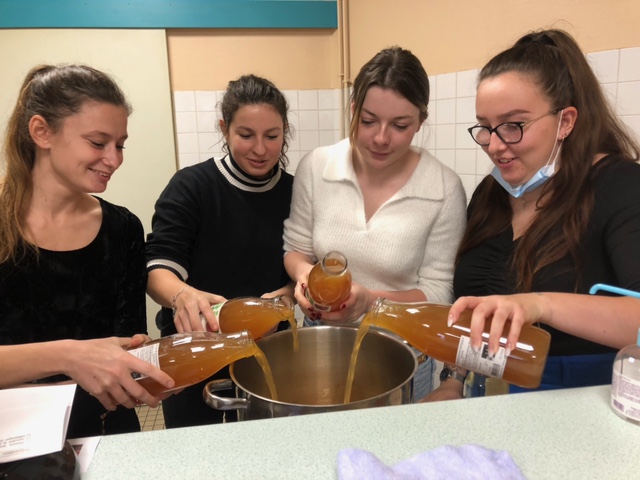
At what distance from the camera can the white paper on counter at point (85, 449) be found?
589 mm

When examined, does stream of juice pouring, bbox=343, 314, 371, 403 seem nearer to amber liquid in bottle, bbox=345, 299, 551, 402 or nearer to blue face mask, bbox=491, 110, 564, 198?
amber liquid in bottle, bbox=345, 299, 551, 402

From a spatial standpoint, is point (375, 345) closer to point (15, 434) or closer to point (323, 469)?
point (323, 469)

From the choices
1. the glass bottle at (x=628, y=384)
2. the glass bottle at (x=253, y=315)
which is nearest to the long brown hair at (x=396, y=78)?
the glass bottle at (x=253, y=315)

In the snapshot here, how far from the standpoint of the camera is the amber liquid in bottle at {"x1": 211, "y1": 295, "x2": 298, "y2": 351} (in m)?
1.01

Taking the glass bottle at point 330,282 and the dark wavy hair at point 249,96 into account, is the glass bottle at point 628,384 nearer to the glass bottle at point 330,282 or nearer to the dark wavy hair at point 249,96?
the glass bottle at point 330,282

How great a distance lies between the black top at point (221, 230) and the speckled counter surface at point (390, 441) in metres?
0.74

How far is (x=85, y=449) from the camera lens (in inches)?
24.3

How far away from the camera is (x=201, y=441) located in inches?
24.7

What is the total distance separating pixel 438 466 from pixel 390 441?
79 millimetres

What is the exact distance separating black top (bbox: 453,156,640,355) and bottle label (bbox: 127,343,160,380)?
72cm

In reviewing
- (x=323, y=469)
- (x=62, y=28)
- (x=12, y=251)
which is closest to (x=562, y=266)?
(x=323, y=469)

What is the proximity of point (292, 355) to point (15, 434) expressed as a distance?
1.84ft

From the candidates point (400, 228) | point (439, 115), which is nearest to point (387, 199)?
point (400, 228)

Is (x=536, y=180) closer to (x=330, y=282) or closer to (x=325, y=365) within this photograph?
(x=330, y=282)
